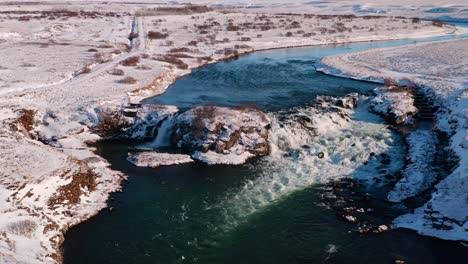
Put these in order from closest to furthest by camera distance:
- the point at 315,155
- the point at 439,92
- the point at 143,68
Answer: the point at 315,155, the point at 439,92, the point at 143,68

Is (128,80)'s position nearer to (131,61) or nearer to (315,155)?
(131,61)

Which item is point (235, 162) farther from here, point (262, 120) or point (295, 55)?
point (295, 55)

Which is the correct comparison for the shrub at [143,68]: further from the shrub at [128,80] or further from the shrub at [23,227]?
the shrub at [23,227]

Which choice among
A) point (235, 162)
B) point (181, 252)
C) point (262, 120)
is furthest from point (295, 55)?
point (181, 252)

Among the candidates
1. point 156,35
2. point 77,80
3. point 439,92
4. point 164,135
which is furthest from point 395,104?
point 156,35

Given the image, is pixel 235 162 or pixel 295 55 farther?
pixel 295 55

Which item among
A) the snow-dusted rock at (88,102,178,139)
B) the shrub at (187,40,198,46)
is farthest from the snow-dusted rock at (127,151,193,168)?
the shrub at (187,40,198,46)
